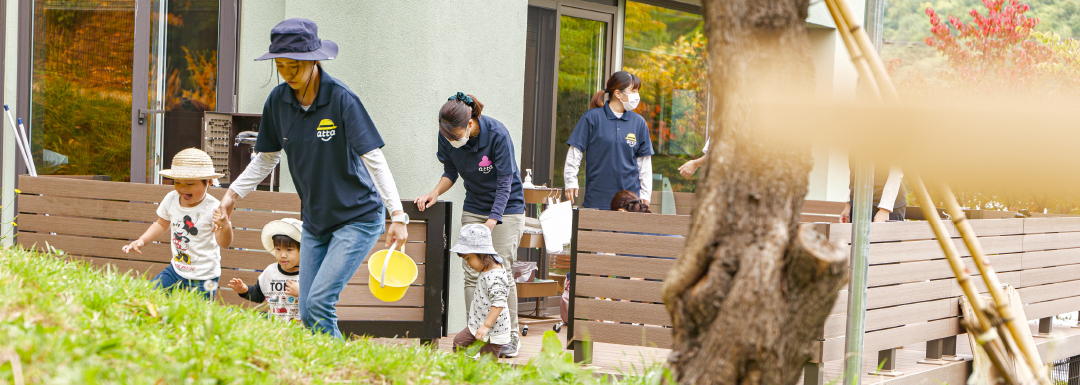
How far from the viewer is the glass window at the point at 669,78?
998 cm

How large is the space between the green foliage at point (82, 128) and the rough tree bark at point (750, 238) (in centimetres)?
652

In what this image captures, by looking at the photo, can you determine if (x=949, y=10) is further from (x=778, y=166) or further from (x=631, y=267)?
(x=778, y=166)

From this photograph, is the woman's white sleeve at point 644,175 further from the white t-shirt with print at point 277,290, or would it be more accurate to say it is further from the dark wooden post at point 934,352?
the white t-shirt with print at point 277,290

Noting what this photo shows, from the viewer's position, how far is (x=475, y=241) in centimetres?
556

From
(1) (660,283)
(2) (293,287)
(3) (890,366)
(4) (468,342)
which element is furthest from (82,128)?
(3) (890,366)

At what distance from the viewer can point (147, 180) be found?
25.4 feet

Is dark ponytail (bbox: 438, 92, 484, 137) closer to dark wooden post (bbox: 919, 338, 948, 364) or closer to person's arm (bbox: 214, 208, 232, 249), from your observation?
person's arm (bbox: 214, 208, 232, 249)

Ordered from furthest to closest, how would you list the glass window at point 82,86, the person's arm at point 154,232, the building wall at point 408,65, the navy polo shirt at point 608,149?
the glass window at point 82,86
the navy polo shirt at point 608,149
the building wall at point 408,65
the person's arm at point 154,232

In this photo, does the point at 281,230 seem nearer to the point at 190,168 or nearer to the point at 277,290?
the point at 277,290

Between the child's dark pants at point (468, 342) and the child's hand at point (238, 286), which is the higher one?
the child's hand at point (238, 286)

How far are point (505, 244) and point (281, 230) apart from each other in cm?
166

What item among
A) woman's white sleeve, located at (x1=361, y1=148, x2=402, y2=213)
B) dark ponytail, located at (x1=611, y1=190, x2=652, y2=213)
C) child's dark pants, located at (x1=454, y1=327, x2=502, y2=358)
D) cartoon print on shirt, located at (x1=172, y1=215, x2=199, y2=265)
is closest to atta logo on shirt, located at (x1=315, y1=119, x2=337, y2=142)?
woman's white sleeve, located at (x1=361, y1=148, x2=402, y2=213)

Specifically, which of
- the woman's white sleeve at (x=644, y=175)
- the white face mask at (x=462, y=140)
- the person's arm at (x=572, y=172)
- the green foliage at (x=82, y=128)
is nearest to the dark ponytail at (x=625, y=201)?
the person's arm at (x=572, y=172)

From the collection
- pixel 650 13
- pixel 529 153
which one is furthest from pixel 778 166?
pixel 650 13
